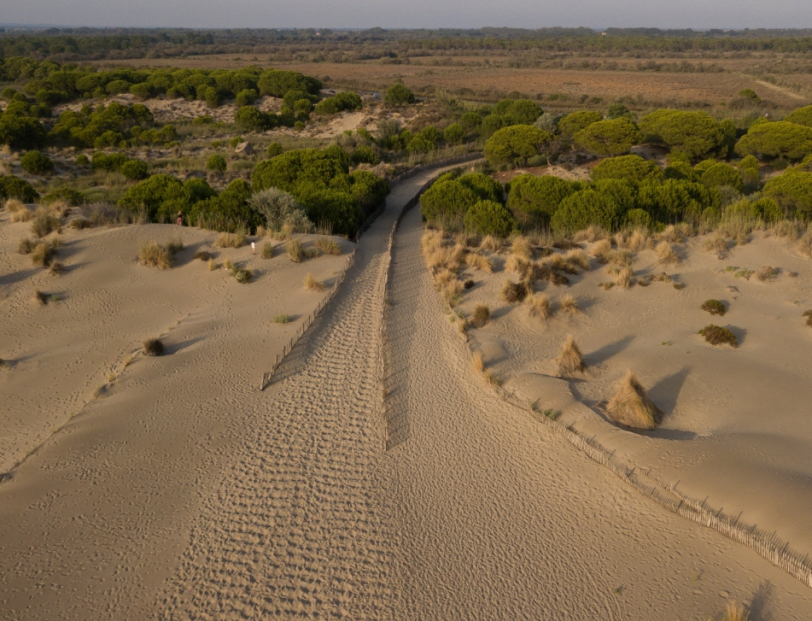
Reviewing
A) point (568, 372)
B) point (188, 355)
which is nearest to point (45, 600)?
point (188, 355)

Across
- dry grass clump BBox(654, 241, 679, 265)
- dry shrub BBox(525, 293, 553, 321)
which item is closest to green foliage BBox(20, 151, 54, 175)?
dry shrub BBox(525, 293, 553, 321)

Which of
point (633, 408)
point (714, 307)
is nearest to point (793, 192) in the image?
point (714, 307)

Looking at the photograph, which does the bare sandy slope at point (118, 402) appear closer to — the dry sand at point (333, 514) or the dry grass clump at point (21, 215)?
the dry sand at point (333, 514)

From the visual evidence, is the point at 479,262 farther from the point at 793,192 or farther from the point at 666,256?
the point at 793,192

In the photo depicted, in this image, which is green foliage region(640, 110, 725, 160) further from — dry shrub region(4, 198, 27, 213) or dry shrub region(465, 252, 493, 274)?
dry shrub region(4, 198, 27, 213)

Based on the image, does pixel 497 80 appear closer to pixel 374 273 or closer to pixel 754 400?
pixel 374 273
